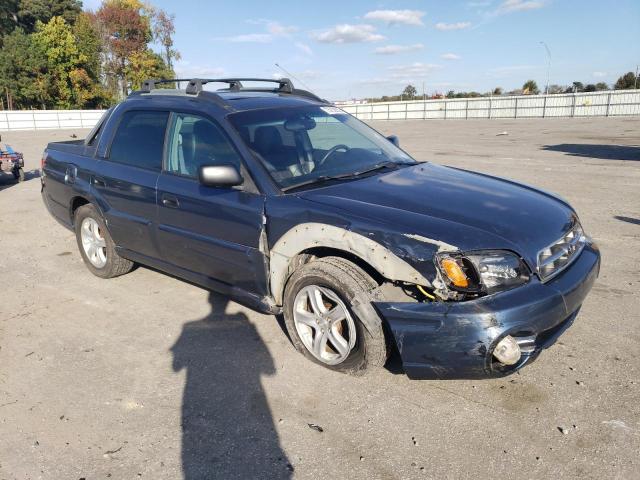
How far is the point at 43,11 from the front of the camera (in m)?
62.0

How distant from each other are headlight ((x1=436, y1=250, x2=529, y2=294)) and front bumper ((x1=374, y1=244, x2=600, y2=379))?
0.06 m

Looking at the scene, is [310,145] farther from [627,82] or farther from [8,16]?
[8,16]

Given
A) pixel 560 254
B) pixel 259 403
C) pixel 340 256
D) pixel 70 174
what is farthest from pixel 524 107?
pixel 259 403

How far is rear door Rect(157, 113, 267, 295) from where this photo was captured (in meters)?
3.55

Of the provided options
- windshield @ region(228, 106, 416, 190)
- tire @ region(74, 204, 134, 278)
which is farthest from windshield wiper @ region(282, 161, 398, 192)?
tire @ region(74, 204, 134, 278)

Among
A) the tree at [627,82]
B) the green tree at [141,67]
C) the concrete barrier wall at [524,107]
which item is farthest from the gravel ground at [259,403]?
the green tree at [141,67]

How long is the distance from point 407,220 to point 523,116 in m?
39.0

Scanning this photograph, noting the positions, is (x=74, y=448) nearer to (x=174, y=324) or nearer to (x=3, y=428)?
(x=3, y=428)

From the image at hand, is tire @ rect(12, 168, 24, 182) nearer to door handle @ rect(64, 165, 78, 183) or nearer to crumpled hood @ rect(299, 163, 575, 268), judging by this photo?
door handle @ rect(64, 165, 78, 183)

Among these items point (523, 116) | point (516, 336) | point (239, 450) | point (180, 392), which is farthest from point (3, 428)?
point (523, 116)

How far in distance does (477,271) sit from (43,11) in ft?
242

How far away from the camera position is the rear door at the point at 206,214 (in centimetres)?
355

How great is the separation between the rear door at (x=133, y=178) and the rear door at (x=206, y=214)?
0.15m

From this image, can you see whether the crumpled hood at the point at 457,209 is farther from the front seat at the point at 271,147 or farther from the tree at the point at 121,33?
the tree at the point at 121,33
